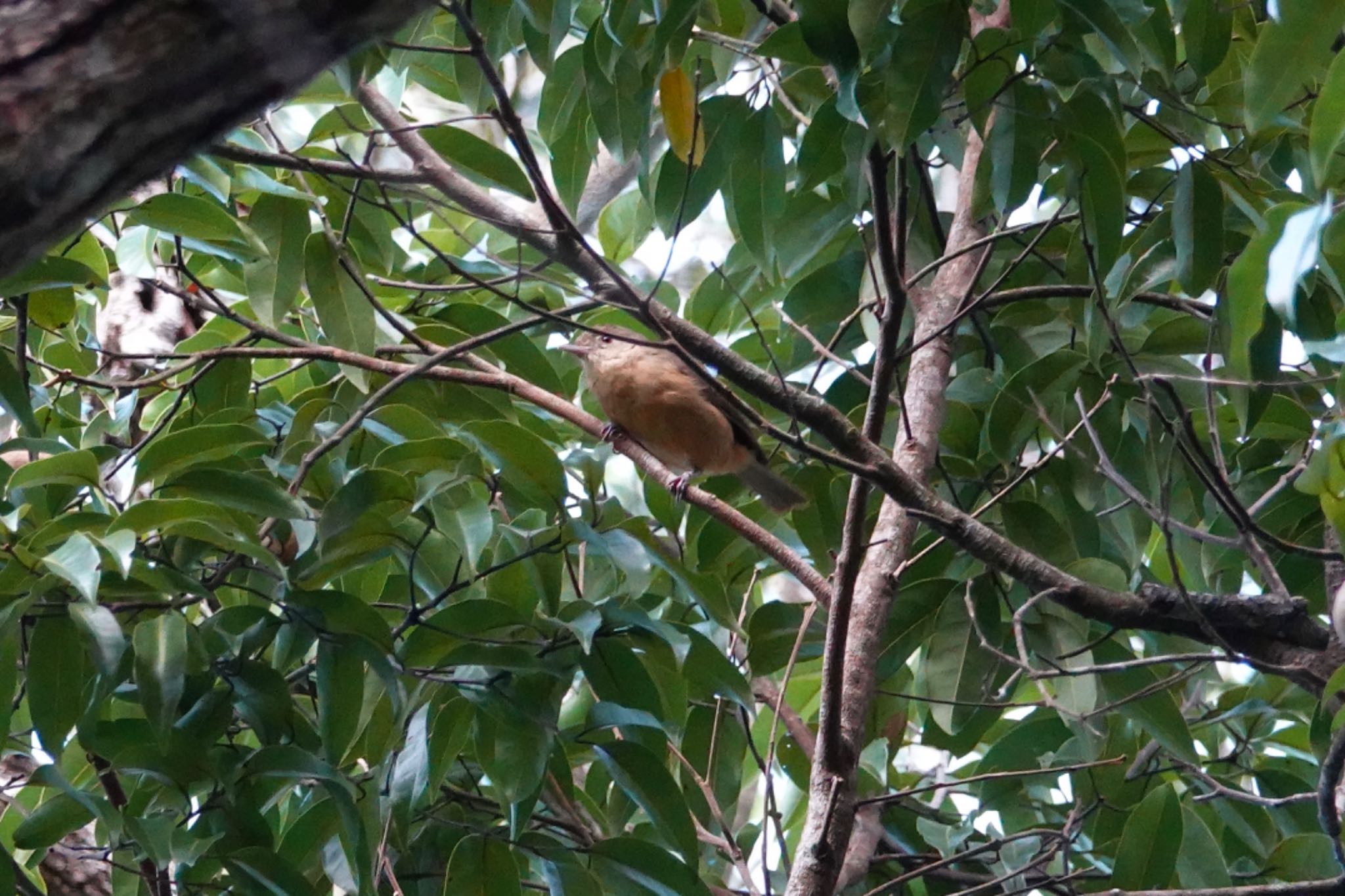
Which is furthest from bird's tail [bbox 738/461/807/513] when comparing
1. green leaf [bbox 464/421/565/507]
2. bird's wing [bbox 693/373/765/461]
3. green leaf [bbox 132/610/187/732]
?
green leaf [bbox 132/610/187/732]

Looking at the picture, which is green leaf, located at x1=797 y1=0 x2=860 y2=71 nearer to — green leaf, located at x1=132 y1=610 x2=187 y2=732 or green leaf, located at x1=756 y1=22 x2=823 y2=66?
green leaf, located at x1=756 y1=22 x2=823 y2=66

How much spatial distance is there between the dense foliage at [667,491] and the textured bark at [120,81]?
38.3 inches

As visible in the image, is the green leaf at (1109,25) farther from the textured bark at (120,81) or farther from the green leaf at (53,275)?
the green leaf at (53,275)

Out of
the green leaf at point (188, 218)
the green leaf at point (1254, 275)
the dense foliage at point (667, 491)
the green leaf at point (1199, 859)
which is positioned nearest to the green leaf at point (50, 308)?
the dense foliage at point (667, 491)

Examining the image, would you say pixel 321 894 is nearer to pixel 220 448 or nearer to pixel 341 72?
pixel 220 448

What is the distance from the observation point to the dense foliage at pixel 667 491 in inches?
90.7

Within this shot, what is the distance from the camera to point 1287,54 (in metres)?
2.04

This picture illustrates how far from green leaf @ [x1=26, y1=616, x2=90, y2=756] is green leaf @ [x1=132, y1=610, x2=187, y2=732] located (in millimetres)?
198

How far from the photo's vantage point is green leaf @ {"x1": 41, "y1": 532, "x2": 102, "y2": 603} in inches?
73.2

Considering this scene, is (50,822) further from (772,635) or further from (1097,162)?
(1097,162)

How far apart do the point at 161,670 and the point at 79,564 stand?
29cm

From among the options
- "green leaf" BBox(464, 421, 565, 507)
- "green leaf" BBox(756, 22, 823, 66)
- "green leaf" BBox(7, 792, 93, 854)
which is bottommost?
"green leaf" BBox(7, 792, 93, 854)

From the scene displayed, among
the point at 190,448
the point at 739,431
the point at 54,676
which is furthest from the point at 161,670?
the point at 739,431

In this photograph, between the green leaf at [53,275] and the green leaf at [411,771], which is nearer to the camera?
the green leaf at [53,275]
